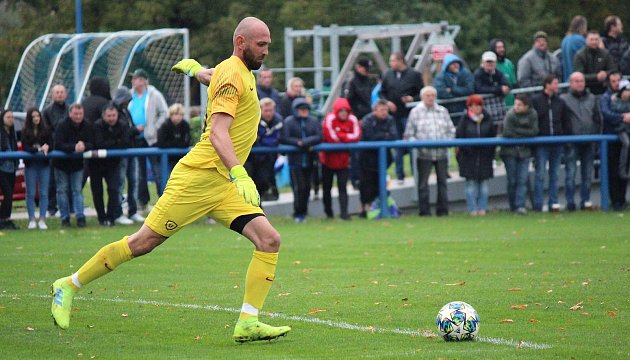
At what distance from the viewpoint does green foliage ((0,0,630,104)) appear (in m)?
38.2

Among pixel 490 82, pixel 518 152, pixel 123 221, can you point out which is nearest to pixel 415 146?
pixel 518 152

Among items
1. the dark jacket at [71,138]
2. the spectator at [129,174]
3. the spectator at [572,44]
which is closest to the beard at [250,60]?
the dark jacket at [71,138]

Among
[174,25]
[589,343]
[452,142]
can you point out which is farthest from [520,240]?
[174,25]

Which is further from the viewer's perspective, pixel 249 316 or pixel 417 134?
pixel 417 134

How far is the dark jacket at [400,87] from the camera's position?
2125 cm

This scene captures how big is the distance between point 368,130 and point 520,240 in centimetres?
467

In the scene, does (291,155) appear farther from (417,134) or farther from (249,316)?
(249,316)

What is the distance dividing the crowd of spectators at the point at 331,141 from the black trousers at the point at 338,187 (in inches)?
0.6

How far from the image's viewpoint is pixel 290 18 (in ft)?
125

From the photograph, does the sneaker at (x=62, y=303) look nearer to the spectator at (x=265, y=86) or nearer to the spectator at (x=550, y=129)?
the spectator at (x=265, y=86)

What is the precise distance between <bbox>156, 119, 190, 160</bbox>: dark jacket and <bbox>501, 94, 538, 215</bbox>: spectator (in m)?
4.88

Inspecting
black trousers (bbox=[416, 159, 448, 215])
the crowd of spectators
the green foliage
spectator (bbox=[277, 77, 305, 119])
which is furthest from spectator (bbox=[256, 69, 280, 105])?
the green foliage

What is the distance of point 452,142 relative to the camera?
64.3ft

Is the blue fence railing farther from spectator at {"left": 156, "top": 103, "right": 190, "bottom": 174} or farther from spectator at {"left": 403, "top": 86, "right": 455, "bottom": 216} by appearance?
spectator at {"left": 403, "top": 86, "right": 455, "bottom": 216}
